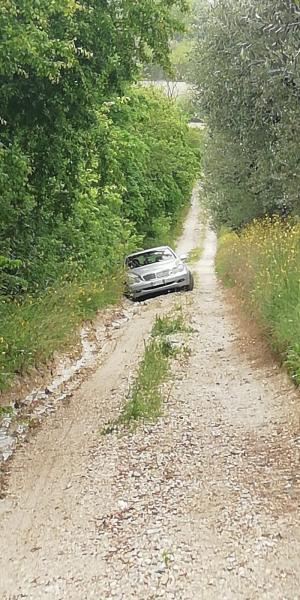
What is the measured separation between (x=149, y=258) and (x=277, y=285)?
12.0 meters

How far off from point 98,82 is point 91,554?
6.35 m

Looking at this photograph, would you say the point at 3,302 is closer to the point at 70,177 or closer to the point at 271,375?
the point at 70,177

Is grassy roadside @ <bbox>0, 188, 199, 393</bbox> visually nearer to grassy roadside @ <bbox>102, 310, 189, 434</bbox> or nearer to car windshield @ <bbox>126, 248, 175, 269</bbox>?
grassy roadside @ <bbox>102, 310, 189, 434</bbox>

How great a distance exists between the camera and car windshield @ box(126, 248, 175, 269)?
23.0 metres

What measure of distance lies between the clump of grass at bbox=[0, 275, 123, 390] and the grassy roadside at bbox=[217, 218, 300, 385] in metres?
3.24

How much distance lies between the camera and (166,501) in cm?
621

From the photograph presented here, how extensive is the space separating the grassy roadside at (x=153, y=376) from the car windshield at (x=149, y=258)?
22.5 feet

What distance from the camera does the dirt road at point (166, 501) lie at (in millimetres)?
4863

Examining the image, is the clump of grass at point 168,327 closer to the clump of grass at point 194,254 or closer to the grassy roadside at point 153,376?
the grassy roadside at point 153,376

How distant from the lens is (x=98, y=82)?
9.89 m

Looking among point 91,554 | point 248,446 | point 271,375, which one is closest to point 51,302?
point 271,375

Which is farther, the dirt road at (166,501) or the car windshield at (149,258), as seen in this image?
the car windshield at (149,258)

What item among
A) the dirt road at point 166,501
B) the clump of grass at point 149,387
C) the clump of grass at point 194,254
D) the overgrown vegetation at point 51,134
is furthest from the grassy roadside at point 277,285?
the clump of grass at point 194,254

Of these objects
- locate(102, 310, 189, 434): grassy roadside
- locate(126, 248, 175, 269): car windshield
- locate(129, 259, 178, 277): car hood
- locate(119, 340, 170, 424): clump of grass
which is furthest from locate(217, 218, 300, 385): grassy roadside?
locate(126, 248, 175, 269): car windshield
